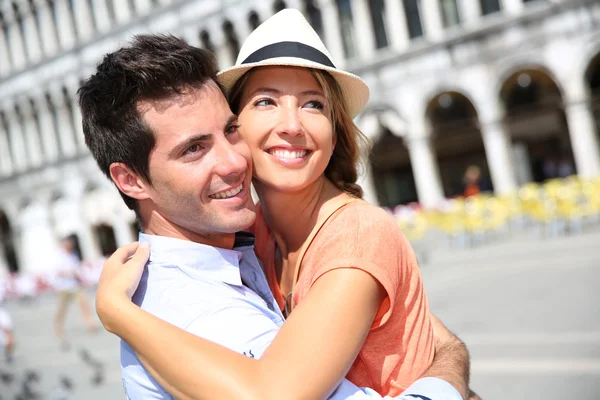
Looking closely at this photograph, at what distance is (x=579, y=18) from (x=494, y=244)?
28.6 feet

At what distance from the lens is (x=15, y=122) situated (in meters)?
34.7

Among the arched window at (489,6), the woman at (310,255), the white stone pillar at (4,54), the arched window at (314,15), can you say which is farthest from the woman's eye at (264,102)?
the white stone pillar at (4,54)

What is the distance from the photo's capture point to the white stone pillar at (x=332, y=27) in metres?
23.3

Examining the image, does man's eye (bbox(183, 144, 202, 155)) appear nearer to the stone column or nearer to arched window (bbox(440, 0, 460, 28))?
arched window (bbox(440, 0, 460, 28))

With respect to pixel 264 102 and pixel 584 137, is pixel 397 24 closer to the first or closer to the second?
pixel 584 137

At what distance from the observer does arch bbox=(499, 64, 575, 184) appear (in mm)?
22656

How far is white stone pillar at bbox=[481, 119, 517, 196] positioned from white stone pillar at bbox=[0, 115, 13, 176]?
25.9 m

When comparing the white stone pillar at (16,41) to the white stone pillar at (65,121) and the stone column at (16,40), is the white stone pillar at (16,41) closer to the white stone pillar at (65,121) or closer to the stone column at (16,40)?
the stone column at (16,40)

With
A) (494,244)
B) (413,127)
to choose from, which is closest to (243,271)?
(494,244)

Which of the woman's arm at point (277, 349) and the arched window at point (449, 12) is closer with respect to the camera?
the woman's arm at point (277, 349)

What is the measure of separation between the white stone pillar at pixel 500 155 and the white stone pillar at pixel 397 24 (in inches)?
162

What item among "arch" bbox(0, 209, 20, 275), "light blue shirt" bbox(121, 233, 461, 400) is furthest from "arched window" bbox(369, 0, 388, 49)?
"arch" bbox(0, 209, 20, 275)

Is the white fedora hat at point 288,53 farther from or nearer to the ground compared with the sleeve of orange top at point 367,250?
farther from the ground

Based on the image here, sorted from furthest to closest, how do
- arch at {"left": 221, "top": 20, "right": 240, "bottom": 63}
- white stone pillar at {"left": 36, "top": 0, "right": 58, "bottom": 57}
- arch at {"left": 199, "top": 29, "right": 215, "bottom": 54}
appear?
white stone pillar at {"left": 36, "top": 0, "right": 58, "bottom": 57} → arch at {"left": 199, "top": 29, "right": 215, "bottom": 54} → arch at {"left": 221, "top": 20, "right": 240, "bottom": 63}
